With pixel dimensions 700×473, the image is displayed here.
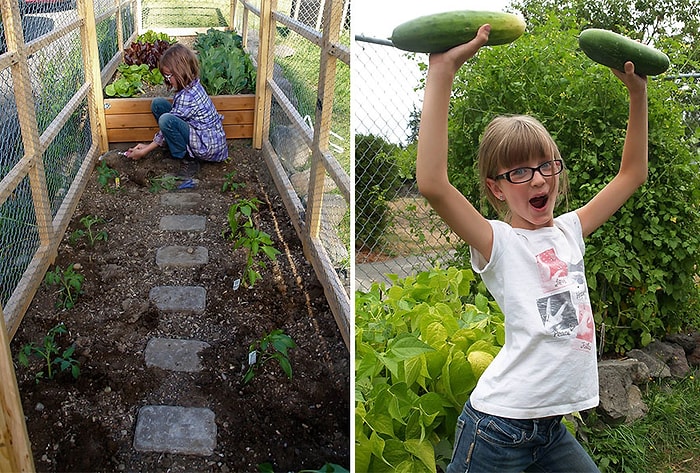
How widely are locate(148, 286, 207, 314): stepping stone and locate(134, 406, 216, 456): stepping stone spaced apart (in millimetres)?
724

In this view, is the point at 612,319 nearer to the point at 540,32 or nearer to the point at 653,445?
the point at 653,445

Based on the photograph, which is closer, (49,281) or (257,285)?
(49,281)

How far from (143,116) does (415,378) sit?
4.08m

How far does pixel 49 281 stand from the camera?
3.23m

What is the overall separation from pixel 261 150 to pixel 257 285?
2.16 m

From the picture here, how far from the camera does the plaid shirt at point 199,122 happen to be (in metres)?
4.95

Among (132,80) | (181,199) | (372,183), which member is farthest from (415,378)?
(132,80)

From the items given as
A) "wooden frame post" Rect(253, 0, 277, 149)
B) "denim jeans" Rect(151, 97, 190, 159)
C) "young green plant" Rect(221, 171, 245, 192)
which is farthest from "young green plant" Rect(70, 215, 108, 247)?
"wooden frame post" Rect(253, 0, 277, 149)

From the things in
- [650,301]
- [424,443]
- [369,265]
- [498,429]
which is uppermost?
[498,429]

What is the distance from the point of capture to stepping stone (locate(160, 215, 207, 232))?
404 centimetres

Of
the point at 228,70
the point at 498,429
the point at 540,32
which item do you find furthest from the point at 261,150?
the point at 498,429

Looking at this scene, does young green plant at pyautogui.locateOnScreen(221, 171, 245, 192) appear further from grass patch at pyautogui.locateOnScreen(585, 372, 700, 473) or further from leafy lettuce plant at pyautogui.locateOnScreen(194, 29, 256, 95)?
grass patch at pyautogui.locateOnScreen(585, 372, 700, 473)

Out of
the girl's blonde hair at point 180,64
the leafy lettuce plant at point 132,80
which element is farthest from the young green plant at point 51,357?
the leafy lettuce plant at point 132,80

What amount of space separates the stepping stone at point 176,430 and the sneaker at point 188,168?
2.54 metres
